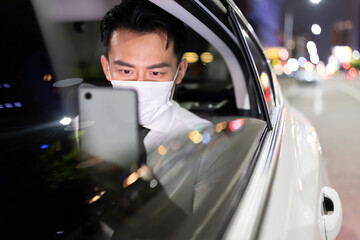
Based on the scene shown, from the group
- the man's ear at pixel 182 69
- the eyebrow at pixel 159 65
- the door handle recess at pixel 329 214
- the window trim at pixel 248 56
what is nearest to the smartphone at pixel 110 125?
the eyebrow at pixel 159 65

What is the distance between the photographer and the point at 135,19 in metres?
1.47

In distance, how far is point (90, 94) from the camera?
137cm

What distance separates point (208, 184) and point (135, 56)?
24.4 inches

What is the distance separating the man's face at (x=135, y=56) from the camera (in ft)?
4.88

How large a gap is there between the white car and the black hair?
0.18 ft

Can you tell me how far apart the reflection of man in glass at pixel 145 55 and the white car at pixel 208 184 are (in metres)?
0.08

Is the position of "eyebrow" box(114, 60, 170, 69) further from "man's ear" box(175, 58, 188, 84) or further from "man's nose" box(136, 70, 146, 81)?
"man's ear" box(175, 58, 188, 84)

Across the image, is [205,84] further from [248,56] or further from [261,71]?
[248,56]

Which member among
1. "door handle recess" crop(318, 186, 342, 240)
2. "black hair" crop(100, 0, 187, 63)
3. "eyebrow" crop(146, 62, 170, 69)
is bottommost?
"door handle recess" crop(318, 186, 342, 240)

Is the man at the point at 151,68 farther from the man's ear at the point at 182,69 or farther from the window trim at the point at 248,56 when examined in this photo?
the window trim at the point at 248,56

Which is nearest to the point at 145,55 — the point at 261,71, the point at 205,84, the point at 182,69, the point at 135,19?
the point at 135,19

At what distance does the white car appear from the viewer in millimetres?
1102

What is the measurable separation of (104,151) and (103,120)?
166 mm

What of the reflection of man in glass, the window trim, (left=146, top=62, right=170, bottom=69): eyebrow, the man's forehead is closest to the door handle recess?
the window trim
